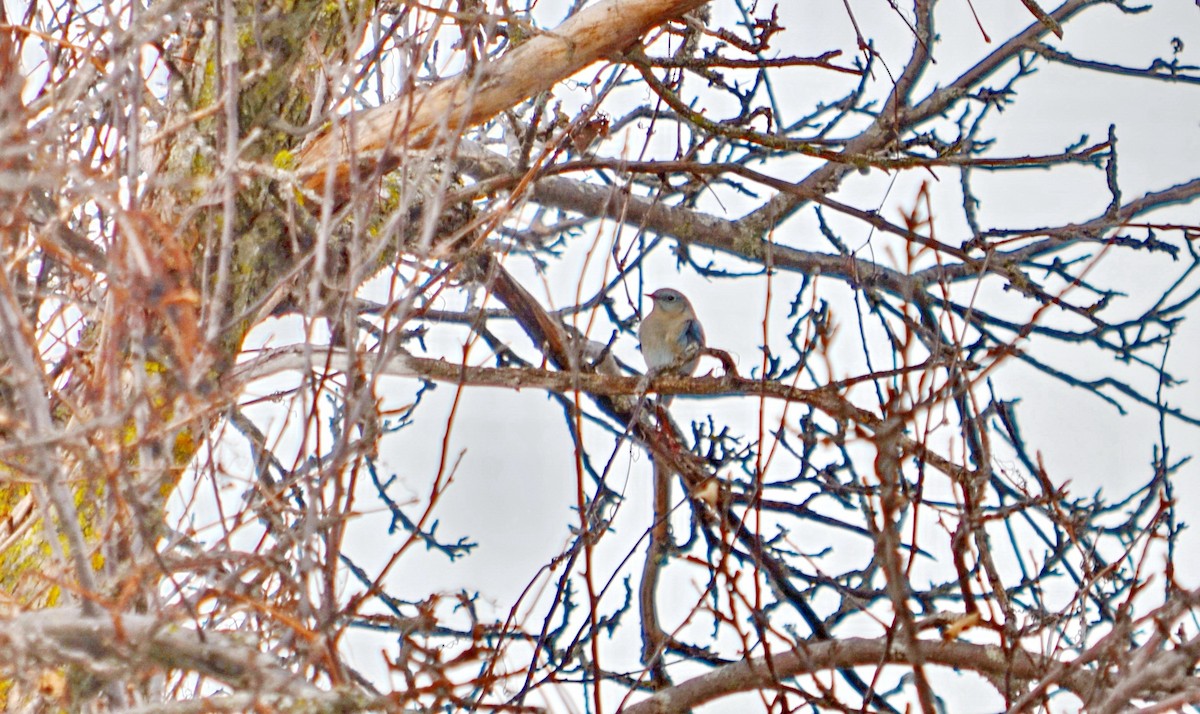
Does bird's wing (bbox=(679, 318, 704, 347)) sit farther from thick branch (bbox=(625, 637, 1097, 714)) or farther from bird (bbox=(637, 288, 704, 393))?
thick branch (bbox=(625, 637, 1097, 714))

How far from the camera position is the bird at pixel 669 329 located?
283 inches

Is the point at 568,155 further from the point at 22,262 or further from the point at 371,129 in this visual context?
the point at 22,262

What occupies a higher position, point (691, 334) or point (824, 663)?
point (691, 334)

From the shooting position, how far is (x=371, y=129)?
3830 millimetres

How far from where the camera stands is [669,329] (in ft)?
23.7

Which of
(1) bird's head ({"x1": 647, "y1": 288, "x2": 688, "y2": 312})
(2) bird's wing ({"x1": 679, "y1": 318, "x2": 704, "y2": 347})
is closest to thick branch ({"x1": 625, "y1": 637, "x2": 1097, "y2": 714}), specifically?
(2) bird's wing ({"x1": 679, "y1": 318, "x2": 704, "y2": 347})

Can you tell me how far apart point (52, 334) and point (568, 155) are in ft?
9.76

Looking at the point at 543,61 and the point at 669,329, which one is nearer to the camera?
the point at 543,61

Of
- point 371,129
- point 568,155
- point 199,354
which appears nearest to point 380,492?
point 568,155

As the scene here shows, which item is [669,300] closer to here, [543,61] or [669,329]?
[669,329]

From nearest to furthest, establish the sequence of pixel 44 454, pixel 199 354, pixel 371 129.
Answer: pixel 44 454, pixel 199 354, pixel 371 129

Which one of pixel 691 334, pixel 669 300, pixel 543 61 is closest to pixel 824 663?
pixel 543 61

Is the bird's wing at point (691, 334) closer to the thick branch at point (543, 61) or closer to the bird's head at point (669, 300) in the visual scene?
the bird's head at point (669, 300)

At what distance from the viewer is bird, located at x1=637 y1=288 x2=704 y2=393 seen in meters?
7.18
